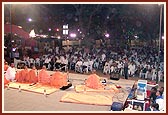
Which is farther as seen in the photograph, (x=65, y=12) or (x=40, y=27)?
(x=40, y=27)

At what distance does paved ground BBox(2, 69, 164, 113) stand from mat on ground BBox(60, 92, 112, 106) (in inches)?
10.0

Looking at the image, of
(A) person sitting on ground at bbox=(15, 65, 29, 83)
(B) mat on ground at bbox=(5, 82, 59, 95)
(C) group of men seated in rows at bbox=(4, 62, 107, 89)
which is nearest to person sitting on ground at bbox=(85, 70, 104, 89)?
(C) group of men seated in rows at bbox=(4, 62, 107, 89)

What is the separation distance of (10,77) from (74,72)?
4172 millimetres

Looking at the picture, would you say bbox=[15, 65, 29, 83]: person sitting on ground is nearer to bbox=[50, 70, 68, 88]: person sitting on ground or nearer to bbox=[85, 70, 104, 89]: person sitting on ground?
bbox=[50, 70, 68, 88]: person sitting on ground

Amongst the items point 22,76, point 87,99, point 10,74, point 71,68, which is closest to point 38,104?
point 87,99

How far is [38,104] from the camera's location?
9312 mm

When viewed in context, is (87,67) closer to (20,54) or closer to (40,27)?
(20,54)

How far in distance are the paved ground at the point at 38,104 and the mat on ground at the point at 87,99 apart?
0.26 metres

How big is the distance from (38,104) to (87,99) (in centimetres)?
188

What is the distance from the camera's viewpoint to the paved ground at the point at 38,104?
8841mm

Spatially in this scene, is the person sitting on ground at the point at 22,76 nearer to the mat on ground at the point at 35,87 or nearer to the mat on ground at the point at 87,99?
the mat on ground at the point at 35,87

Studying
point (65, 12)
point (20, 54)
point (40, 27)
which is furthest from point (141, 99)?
point (40, 27)

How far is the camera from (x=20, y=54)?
18312mm

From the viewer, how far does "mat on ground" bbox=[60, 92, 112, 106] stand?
9.57 metres
